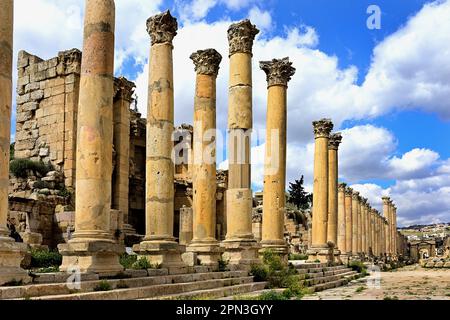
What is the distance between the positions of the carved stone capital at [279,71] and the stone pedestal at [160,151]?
718 centimetres

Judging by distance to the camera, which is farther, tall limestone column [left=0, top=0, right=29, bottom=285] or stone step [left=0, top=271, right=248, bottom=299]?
tall limestone column [left=0, top=0, right=29, bottom=285]

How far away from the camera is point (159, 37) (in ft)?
61.1

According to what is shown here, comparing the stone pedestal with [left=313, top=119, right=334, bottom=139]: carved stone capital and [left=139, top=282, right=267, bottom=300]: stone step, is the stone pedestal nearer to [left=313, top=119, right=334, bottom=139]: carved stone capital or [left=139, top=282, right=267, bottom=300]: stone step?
[left=139, top=282, right=267, bottom=300]: stone step

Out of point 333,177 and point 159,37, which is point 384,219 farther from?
point 159,37

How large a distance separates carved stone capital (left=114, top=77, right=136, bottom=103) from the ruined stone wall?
2055 millimetres

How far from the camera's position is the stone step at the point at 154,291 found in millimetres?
12136

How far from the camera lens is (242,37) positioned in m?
22.3

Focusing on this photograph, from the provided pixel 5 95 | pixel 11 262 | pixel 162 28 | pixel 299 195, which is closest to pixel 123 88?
pixel 162 28

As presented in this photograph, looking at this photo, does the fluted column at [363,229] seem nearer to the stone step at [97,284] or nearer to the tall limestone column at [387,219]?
the tall limestone column at [387,219]

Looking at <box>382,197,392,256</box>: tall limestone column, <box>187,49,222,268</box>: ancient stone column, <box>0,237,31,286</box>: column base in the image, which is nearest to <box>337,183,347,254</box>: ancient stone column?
<box>187,49,222,268</box>: ancient stone column

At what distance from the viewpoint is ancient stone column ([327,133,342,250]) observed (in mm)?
34250

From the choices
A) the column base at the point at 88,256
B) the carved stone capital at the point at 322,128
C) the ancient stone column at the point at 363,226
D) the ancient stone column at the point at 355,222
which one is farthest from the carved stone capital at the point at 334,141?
the column base at the point at 88,256

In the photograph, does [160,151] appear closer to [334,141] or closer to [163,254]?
[163,254]
